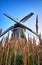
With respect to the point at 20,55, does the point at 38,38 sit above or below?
above

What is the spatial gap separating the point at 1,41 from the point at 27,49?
1.29 meters

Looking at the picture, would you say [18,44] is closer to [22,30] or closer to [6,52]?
[6,52]

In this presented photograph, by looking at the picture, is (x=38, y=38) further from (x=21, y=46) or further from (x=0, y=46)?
(x=0, y=46)

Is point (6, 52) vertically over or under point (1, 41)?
under

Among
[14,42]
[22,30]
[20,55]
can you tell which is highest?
[22,30]

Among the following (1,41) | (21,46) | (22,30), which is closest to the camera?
(1,41)

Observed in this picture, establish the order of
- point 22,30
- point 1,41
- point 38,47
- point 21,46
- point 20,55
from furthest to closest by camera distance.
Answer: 1. point 22,30
2. point 20,55
3. point 38,47
4. point 21,46
5. point 1,41

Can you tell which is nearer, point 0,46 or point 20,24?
point 0,46

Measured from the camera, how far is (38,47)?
8.20 meters

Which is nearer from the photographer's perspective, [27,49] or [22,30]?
[27,49]

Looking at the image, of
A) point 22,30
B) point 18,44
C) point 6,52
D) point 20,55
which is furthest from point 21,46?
point 22,30

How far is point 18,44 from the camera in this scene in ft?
25.1

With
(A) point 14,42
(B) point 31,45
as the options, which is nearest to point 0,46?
(A) point 14,42

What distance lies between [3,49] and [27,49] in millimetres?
1153
